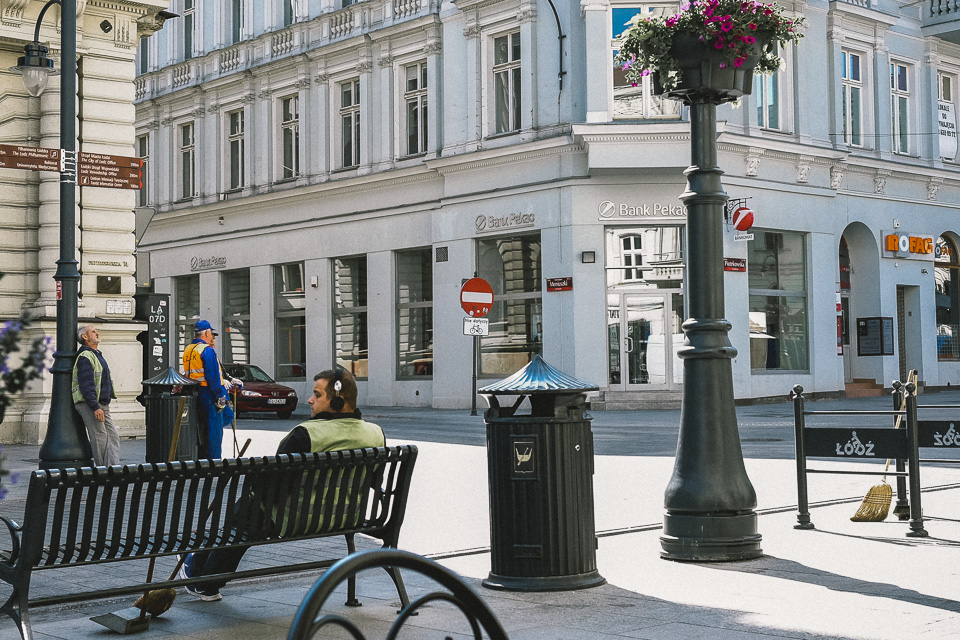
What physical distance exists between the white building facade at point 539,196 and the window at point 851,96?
6cm

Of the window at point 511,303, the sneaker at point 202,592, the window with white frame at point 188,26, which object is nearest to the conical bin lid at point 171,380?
the sneaker at point 202,592

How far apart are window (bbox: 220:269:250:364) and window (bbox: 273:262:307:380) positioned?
4.31 ft

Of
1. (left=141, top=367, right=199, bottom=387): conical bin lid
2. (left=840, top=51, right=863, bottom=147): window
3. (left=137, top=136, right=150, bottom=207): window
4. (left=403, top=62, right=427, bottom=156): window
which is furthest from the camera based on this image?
(left=137, top=136, right=150, bottom=207): window

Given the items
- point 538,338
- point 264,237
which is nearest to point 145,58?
point 264,237

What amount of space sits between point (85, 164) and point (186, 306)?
2529 cm

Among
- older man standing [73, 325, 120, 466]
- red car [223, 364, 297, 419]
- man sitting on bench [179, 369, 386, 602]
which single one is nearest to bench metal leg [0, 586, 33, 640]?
man sitting on bench [179, 369, 386, 602]

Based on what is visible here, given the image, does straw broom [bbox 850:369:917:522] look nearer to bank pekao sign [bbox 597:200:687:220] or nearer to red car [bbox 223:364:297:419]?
bank pekao sign [bbox 597:200:687:220]

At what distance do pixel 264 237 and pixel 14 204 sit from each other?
14932 millimetres

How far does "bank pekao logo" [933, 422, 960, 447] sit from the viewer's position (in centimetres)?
899

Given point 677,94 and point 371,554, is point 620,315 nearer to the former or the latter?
point 677,94

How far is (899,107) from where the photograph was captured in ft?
106

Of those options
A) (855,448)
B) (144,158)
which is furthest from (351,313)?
(855,448)

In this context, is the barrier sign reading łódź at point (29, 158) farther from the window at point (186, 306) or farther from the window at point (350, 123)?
the window at point (186, 306)

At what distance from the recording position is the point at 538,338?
27.9 m
